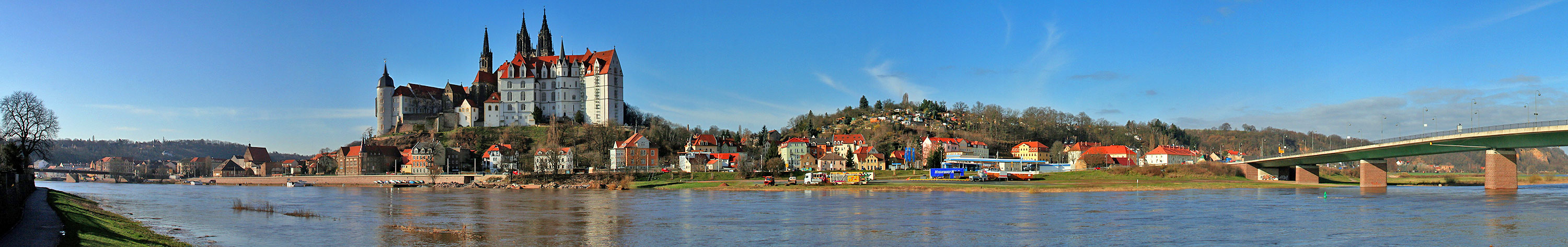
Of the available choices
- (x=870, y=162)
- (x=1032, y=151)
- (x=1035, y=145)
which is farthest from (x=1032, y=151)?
(x=870, y=162)

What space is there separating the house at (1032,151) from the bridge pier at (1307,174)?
2099 inches

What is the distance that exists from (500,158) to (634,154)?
55.9 feet

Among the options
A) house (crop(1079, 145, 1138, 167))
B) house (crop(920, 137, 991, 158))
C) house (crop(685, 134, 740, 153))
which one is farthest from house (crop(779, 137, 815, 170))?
house (crop(1079, 145, 1138, 167))

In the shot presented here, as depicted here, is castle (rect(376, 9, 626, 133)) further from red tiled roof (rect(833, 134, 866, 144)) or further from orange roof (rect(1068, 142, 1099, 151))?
orange roof (rect(1068, 142, 1099, 151))

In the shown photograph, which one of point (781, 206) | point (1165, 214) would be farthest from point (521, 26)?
point (1165, 214)

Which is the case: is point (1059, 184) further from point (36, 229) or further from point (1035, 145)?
point (1035, 145)

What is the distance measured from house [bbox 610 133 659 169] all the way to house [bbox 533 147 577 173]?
201 inches

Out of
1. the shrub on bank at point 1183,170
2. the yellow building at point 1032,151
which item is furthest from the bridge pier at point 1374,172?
the yellow building at point 1032,151

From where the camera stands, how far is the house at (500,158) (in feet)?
377

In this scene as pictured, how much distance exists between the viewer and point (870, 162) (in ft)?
375

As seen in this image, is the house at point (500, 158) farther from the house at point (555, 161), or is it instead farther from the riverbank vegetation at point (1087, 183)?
the riverbank vegetation at point (1087, 183)

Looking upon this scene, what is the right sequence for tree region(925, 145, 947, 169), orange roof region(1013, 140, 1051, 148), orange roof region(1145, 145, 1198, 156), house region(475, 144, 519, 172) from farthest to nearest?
orange roof region(1013, 140, 1051, 148), orange roof region(1145, 145, 1198, 156), house region(475, 144, 519, 172), tree region(925, 145, 947, 169)

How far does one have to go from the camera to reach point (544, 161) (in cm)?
9625

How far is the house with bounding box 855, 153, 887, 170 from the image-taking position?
113 meters
